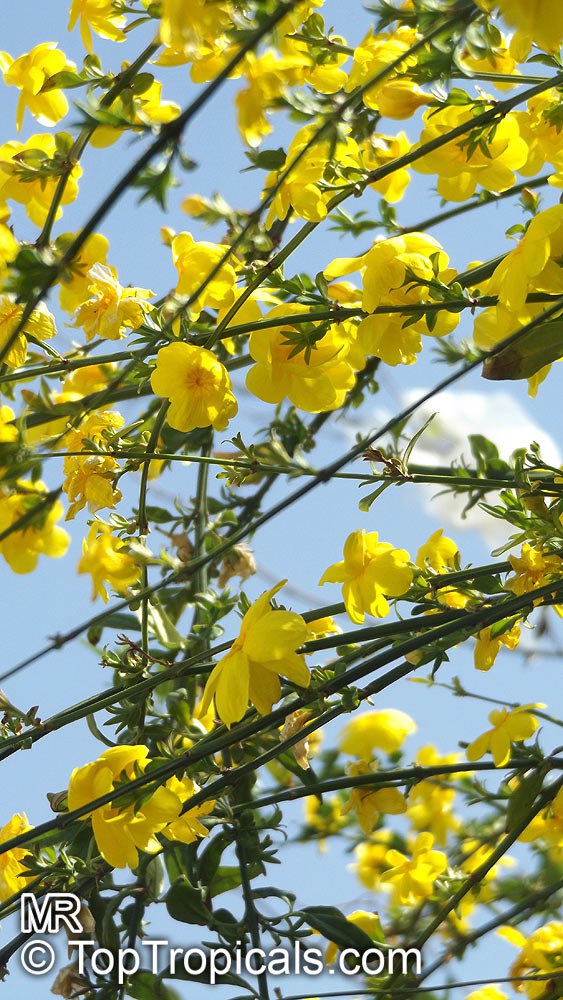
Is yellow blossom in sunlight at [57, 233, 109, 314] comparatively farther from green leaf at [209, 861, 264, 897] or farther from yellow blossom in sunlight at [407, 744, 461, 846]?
yellow blossom in sunlight at [407, 744, 461, 846]

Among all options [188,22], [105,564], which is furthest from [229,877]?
[188,22]

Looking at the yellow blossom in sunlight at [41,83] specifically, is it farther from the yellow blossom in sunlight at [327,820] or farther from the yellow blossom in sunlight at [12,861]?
the yellow blossom in sunlight at [327,820]

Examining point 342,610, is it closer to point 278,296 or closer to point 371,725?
point 278,296

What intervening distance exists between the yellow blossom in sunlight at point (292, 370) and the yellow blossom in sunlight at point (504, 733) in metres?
0.33

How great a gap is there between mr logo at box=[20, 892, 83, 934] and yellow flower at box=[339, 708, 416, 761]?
45 cm

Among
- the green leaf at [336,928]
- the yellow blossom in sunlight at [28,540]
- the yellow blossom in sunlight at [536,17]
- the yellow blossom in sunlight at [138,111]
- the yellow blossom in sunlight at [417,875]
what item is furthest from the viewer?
the yellow blossom in sunlight at [417,875]

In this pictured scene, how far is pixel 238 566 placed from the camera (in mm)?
1229

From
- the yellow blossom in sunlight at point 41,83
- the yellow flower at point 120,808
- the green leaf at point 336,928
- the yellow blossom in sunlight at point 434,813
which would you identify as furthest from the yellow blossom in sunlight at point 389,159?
the yellow blossom in sunlight at point 434,813

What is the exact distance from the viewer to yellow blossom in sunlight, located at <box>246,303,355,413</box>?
870 millimetres

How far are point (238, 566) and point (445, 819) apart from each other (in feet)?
2.82

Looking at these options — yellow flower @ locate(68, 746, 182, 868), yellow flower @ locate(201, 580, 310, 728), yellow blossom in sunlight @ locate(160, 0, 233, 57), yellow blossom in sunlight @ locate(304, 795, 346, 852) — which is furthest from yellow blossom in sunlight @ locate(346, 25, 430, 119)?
yellow blossom in sunlight @ locate(304, 795, 346, 852)

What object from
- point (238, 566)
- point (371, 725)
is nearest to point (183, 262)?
point (238, 566)

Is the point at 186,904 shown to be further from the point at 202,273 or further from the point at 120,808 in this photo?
the point at 202,273

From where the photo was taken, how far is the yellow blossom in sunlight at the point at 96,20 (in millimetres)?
912
